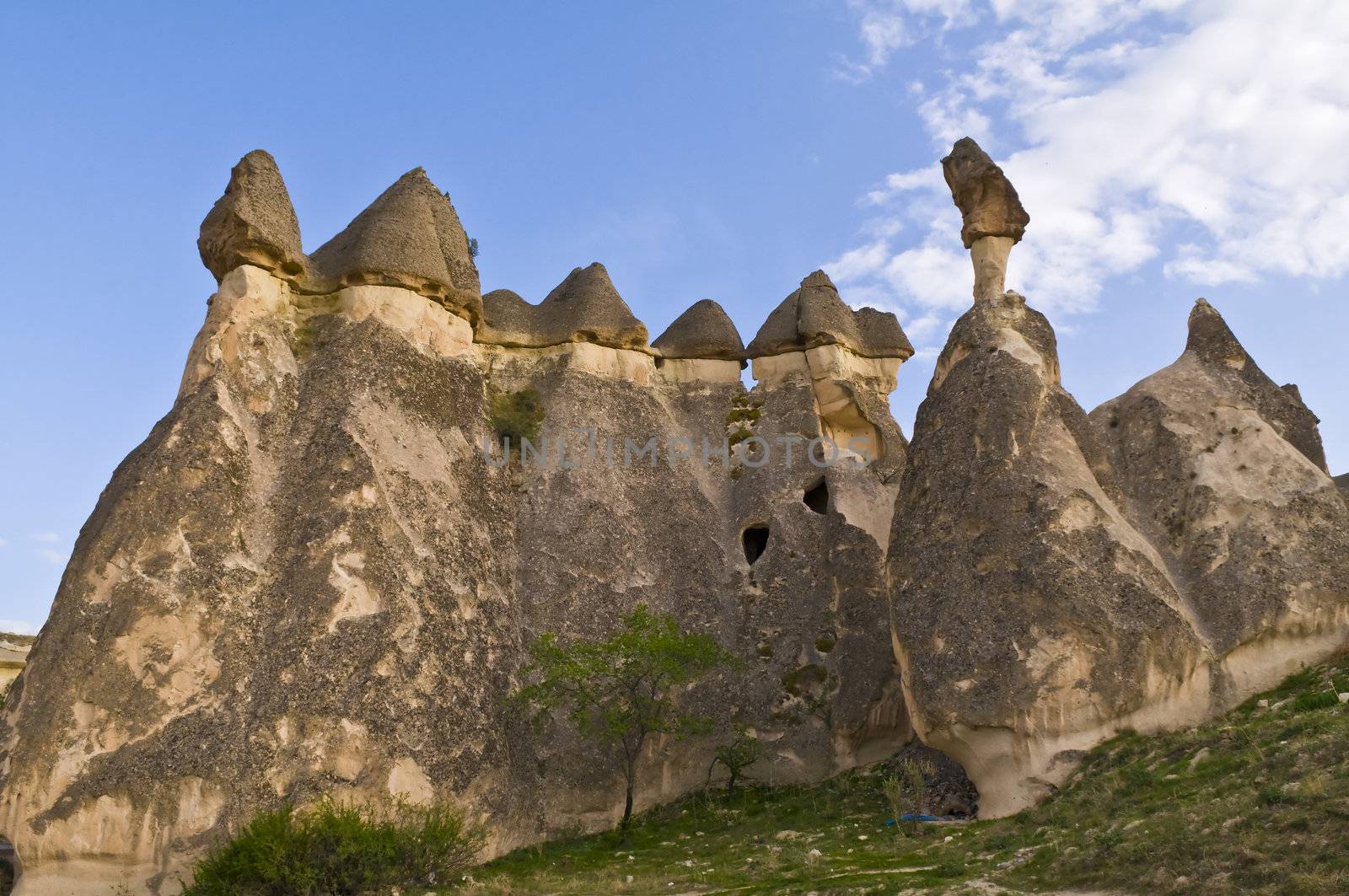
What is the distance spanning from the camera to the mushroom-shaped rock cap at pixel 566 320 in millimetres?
23484

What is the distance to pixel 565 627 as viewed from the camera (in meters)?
19.4

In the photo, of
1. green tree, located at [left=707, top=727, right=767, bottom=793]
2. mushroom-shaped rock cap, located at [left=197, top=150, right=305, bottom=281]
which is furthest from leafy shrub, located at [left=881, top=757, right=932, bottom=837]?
mushroom-shaped rock cap, located at [left=197, top=150, right=305, bottom=281]

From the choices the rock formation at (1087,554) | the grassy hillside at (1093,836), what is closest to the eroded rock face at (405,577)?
the grassy hillside at (1093,836)

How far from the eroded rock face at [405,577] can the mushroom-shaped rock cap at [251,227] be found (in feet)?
1.19

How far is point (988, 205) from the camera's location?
69.1 ft

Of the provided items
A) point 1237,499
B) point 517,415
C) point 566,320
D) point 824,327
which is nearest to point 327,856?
point 517,415

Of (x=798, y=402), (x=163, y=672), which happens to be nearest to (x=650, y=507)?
(x=798, y=402)

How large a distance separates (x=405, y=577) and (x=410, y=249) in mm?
6795

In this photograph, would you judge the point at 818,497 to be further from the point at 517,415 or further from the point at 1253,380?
the point at 1253,380

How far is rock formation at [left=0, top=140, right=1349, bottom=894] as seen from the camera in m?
14.8

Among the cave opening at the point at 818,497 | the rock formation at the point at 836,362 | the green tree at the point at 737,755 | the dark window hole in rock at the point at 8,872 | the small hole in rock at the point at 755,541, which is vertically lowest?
the dark window hole in rock at the point at 8,872

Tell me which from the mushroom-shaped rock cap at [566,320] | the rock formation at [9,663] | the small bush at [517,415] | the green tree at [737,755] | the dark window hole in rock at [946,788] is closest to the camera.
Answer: the dark window hole in rock at [946,788]

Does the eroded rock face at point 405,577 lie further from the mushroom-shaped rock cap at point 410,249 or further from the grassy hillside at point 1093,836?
the grassy hillside at point 1093,836

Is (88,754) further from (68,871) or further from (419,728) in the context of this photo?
(419,728)
